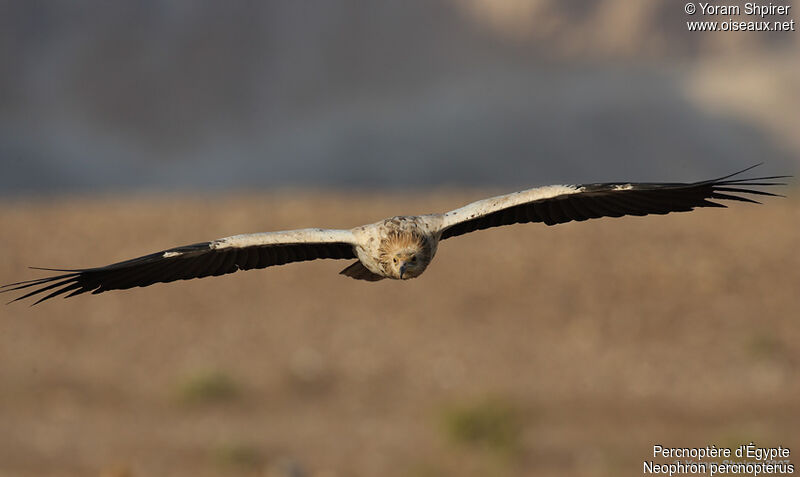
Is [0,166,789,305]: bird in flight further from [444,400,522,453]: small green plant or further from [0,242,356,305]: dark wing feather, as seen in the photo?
[444,400,522,453]: small green plant

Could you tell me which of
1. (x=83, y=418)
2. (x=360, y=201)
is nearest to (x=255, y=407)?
(x=83, y=418)

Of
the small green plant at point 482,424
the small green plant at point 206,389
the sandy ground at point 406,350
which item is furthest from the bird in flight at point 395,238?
the small green plant at point 206,389

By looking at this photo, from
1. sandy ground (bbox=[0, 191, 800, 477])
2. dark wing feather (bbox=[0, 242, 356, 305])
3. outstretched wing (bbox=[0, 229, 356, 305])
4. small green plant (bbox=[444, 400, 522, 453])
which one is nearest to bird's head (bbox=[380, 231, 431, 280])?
outstretched wing (bbox=[0, 229, 356, 305])

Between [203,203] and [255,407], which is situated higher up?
[203,203]

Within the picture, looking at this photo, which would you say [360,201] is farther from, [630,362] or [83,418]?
[83,418]

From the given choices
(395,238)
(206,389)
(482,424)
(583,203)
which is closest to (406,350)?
(206,389)

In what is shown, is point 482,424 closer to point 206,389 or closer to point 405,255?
point 206,389
